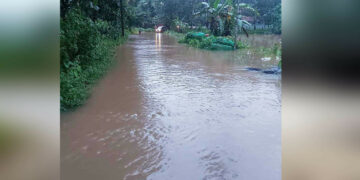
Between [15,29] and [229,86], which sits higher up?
[15,29]

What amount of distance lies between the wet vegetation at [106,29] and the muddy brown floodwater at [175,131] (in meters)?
0.41

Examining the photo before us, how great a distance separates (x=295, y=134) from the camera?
90 cm

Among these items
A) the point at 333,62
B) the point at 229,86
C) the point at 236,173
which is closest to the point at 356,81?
the point at 333,62

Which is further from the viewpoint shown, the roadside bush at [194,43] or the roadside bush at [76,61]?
the roadside bush at [194,43]

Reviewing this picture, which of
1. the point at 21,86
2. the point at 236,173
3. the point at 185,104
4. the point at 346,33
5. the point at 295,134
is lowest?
the point at 236,173

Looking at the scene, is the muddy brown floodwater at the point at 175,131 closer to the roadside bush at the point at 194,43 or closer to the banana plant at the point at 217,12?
the roadside bush at the point at 194,43

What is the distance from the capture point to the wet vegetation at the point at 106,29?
5402 millimetres

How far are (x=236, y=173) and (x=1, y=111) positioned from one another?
239cm

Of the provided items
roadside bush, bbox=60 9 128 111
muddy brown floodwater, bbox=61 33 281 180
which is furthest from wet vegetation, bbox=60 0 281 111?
muddy brown floodwater, bbox=61 33 281 180

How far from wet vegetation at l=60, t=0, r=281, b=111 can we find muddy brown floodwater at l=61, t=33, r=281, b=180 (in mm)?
408

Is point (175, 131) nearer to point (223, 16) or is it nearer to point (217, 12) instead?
point (217, 12)

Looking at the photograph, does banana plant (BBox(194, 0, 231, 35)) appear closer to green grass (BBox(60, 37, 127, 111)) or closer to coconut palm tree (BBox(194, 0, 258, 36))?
coconut palm tree (BBox(194, 0, 258, 36))

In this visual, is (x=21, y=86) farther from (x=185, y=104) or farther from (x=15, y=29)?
(x=185, y=104)

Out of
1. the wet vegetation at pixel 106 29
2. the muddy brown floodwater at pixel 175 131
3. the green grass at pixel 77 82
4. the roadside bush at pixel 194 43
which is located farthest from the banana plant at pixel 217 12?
the green grass at pixel 77 82
